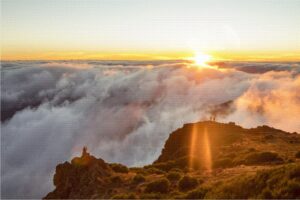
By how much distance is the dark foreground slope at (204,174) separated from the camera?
609 inches

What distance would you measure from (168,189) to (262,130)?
99.8ft

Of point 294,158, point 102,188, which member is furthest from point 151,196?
point 294,158

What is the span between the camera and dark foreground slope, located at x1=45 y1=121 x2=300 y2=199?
15469 mm

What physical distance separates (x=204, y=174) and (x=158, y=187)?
5.15 metres

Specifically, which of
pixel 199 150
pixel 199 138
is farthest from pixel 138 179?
pixel 199 138

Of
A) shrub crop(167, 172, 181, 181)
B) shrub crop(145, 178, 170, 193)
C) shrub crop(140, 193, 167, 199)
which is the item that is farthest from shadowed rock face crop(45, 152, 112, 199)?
shrub crop(167, 172, 181, 181)

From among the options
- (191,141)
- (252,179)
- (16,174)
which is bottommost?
(16,174)

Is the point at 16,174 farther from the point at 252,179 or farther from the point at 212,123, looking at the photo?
the point at 252,179

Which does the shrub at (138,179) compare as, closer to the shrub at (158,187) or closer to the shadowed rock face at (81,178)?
the shadowed rock face at (81,178)

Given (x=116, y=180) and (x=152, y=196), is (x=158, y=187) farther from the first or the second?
(x=116, y=180)

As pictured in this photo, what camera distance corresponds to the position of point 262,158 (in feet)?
93.6

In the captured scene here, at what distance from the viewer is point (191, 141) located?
43.4 meters

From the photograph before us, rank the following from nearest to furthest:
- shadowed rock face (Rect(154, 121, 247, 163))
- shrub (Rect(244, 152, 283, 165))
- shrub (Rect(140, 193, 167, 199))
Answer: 1. shrub (Rect(140, 193, 167, 199))
2. shrub (Rect(244, 152, 283, 165))
3. shadowed rock face (Rect(154, 121, 247, 163))

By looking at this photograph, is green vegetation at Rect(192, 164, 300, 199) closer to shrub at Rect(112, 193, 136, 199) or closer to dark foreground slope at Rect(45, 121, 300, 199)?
dark foreground slope at Rect(45, 121, 300, 199)
